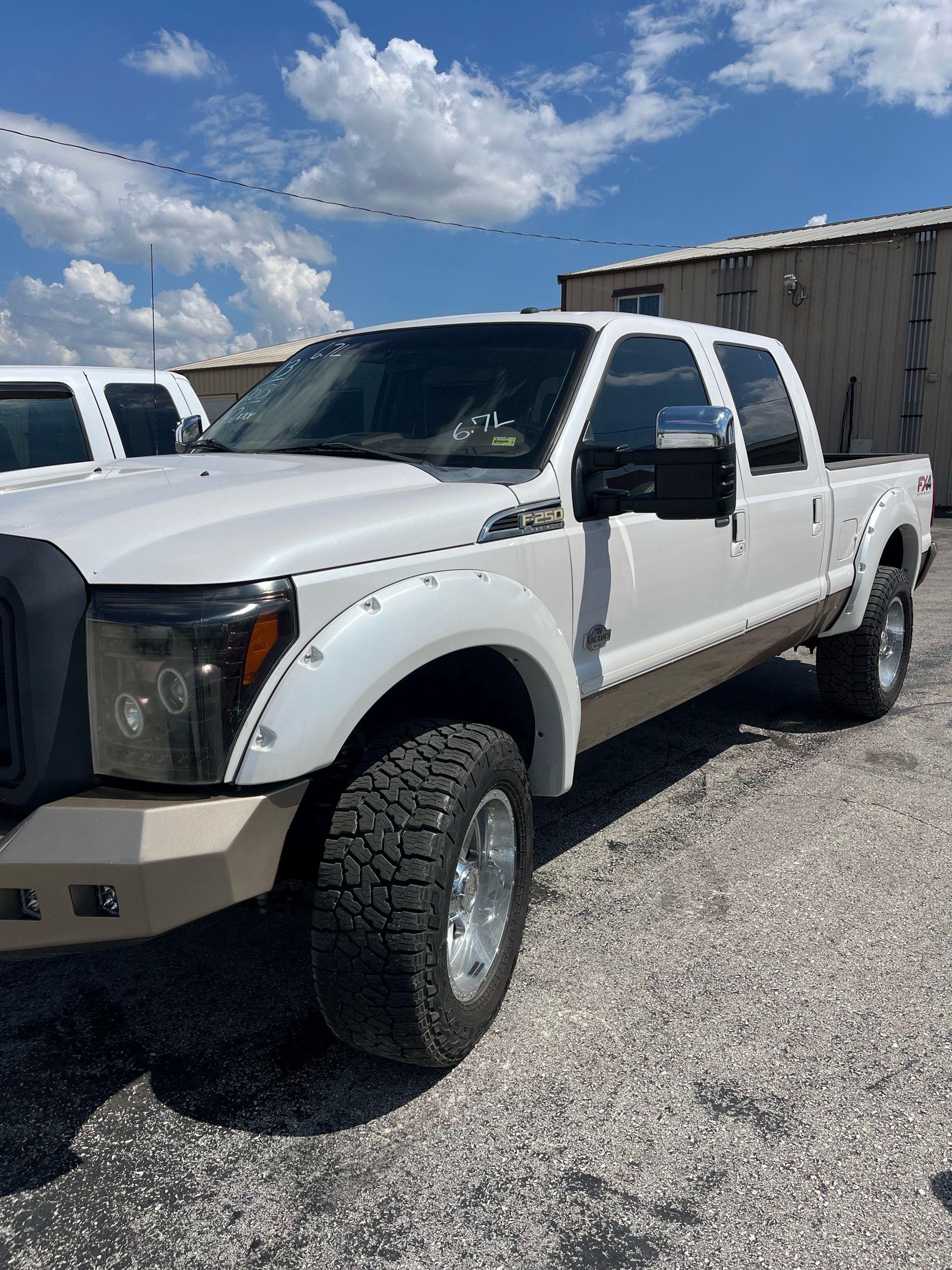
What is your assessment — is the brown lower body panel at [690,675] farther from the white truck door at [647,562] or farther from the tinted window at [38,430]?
the tinted window at [38,430]

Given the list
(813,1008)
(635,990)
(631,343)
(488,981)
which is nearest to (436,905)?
(488,981)

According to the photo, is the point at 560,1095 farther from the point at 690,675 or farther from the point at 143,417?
the point at 143,417

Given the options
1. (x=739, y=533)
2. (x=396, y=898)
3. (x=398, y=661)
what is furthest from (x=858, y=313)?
(x=396, y=898)

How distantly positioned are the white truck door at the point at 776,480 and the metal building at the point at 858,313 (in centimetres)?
1398

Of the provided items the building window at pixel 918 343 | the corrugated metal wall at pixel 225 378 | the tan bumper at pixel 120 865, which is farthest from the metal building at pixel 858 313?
the tan bumper at pixel 120 865

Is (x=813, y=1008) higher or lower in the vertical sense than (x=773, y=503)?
lower

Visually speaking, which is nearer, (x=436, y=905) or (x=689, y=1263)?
(x=689, y=1263)

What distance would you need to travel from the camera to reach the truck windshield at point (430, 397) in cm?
308

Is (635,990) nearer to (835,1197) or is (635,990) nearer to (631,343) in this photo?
(835,1197)

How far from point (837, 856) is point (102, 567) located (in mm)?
3010

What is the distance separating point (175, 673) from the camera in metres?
1.94

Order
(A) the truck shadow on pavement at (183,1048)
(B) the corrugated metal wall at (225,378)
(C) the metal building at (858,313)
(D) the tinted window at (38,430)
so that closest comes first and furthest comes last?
(A) the truck shadow on pavement at (183,1048), (D) the tinted window at (38,430), (C) the metal building at (858,313), (B) the corrugated metal wall at (225,378)

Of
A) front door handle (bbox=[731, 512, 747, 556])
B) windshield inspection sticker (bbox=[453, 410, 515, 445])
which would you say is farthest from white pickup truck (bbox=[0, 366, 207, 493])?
front door handle (bbox=[731, 512, 747, 556])

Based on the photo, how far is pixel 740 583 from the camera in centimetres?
404
